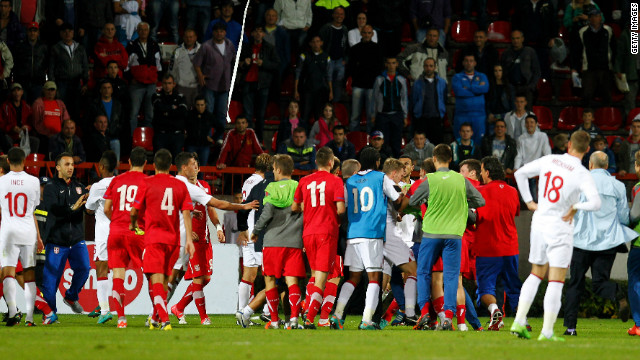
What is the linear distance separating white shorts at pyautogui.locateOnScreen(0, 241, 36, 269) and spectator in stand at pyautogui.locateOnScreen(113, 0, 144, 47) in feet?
32.1

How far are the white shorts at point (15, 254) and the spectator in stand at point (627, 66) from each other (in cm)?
1565

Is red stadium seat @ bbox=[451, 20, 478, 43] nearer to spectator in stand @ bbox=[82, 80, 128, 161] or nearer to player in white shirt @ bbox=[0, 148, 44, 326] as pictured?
spectator in stand @ bbox=[82, 80, 128, 161]

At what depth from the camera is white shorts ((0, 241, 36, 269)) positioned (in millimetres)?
12422

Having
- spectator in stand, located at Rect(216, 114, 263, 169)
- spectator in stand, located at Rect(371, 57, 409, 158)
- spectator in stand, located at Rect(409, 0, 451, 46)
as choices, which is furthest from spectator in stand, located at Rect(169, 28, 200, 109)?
spectator in stand, located at Rect(409, 0, 451, 46)

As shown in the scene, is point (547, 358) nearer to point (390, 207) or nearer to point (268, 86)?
point (390, 207)

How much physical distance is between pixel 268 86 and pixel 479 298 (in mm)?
9621

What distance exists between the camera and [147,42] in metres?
20.7

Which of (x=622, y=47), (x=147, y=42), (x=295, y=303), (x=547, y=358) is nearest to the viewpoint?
(x=547, y=358)

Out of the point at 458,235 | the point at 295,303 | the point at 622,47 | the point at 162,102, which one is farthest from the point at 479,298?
the point at 622,47

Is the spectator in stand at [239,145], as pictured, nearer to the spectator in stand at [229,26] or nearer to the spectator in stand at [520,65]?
the spectator in stand at [229,26]

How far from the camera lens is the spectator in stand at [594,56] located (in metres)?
22.8

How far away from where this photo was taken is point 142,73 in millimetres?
20391

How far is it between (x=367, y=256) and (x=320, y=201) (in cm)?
89

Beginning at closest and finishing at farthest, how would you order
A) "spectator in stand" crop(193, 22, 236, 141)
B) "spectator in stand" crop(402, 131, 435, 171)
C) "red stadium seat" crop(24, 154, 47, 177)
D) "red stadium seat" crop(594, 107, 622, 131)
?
"red stadium seat" crop(24, 154, 47, 177), "spectator in stand" crop(402, 131, 435, 171), "spectator in stand" crop(193, 22, 236, 141), "red stadium seat" crop(594, 107, 622, 131)
